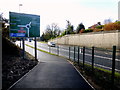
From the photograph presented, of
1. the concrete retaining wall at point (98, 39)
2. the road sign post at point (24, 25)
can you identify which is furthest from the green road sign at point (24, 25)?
the concrete retaining wall at point (98, 39)

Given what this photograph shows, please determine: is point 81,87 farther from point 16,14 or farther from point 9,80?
point 16,14

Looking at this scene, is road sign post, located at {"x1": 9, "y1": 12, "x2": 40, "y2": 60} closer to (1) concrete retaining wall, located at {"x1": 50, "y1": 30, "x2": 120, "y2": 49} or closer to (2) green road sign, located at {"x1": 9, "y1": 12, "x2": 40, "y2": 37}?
(2) green road sign, located at {"x1": 9, "y1": 12, "x2": 40, "y2": 37}

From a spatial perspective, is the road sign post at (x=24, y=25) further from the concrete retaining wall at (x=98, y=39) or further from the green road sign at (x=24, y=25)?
the concrete retaining wall at (x=98, y=39)

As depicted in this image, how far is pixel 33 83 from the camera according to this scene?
5.97 metres

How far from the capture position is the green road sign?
1318 cm

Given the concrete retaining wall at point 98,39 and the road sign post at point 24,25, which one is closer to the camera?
the road sign post at point 24,25

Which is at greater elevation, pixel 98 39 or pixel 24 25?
pixel 24 25

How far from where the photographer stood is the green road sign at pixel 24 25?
1318cm

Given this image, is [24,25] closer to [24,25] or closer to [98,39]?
[24,25]

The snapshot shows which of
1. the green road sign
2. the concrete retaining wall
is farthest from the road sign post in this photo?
the concrete retaining wall

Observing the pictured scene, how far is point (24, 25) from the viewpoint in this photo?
45.1 feet

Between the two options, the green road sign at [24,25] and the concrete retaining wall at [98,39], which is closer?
the green road sign at [24,25]

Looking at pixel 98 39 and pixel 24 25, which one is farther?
pixel 98 39

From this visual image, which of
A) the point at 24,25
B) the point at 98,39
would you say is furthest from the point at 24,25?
the point at 98,39
